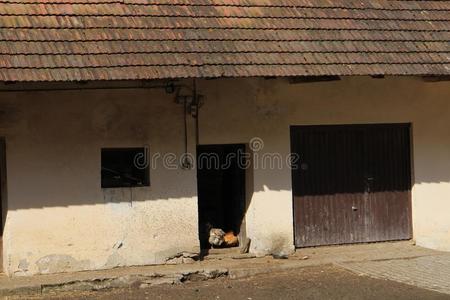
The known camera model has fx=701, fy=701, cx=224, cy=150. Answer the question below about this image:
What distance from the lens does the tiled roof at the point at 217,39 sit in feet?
31.6

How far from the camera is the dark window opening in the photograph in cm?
1095

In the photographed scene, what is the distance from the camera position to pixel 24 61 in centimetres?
935

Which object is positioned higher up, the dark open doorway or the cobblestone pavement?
the dark open doorway

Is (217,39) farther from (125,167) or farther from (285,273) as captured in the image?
(285,273)

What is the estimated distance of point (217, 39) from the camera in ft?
34.3

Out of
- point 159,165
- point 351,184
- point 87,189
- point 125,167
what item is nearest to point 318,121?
point 351,184

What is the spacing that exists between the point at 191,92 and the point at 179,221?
6.66 ft

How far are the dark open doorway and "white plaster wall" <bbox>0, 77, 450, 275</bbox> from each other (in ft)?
1.29

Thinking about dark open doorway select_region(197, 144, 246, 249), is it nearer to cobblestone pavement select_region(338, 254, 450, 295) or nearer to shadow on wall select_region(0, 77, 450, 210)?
shadow on wall select_region(0, 77, 450, 210)

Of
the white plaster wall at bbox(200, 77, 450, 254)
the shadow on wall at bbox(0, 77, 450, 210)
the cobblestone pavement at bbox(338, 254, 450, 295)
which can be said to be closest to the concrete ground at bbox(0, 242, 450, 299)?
the cobblestone pavement at bbox(338, 254, 450, 295)

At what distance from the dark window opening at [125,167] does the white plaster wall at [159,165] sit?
0.65 feet

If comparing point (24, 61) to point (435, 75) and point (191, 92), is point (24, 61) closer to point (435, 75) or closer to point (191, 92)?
point (191, 92)

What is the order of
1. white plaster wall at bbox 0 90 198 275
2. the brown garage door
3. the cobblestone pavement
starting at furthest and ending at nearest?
the brown garage door, white plaster wall at bbox 0 90 198 275, the cobblestone pavement

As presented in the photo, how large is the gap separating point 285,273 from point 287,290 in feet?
3.27
